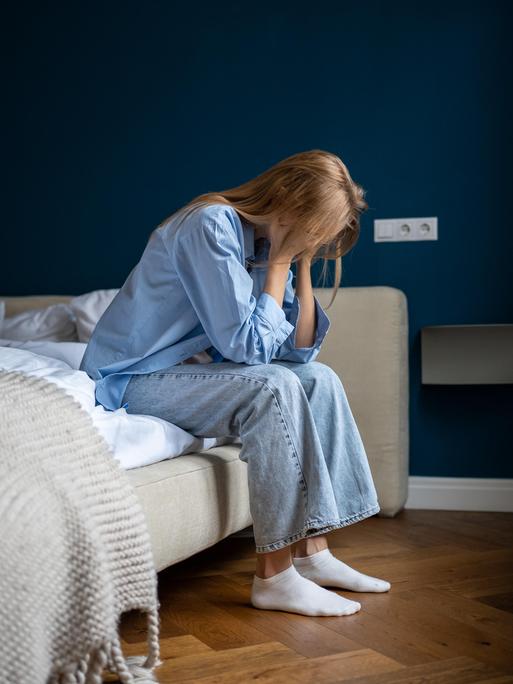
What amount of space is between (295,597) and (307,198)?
2.68 feet

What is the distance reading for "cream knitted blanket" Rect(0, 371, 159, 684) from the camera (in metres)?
1.13

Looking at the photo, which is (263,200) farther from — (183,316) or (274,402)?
(274,402)

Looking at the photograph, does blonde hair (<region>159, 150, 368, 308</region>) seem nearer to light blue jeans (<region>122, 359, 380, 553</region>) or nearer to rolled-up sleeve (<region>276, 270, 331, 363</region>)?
rolled-up sleeve (<region>276, 270, 331, 363</region>)

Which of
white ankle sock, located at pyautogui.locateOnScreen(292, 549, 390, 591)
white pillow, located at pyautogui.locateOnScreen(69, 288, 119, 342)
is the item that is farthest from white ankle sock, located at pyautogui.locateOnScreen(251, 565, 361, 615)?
white pillow, located at pyautogui.locateOnScreen(69, 288, 119, 342)

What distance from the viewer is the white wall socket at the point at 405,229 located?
3057mm

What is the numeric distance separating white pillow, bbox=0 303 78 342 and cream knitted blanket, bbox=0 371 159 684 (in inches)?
56.0

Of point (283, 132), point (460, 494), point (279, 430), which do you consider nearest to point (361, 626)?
point (279, 430)

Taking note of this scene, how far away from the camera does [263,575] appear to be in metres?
1.77

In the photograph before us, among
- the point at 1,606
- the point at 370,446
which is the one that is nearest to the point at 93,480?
the point at 1,606

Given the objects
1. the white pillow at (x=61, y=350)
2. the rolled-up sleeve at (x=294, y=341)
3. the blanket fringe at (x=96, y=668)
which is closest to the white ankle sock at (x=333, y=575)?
the rolled-up sleeve at (x=294, y=341)

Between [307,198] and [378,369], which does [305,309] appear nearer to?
[307,198]

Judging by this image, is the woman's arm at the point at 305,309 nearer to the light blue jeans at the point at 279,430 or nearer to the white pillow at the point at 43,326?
the light blue jeans at the point at 279,430

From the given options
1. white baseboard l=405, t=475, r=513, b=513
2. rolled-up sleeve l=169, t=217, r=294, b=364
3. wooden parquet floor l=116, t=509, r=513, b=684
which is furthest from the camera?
white baseboard l=405, t=475, r=513, b=513

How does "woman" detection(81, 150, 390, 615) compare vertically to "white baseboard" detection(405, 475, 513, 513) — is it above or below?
above
